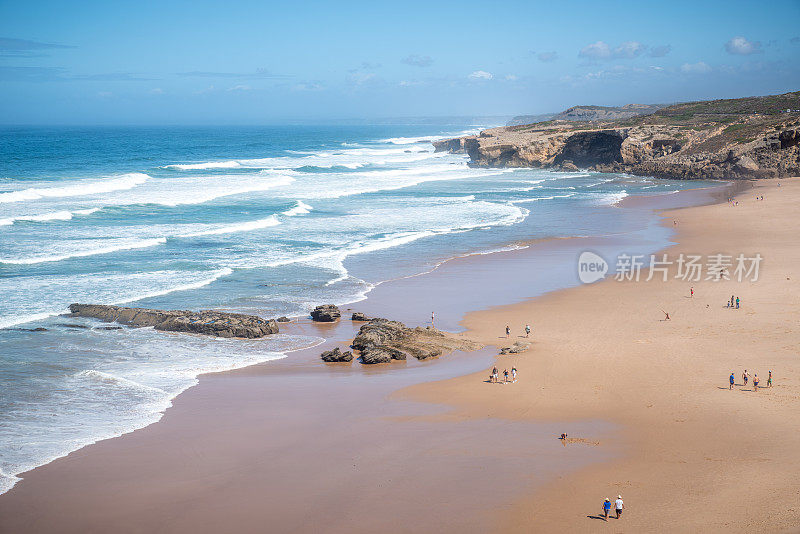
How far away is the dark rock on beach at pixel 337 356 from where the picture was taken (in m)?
20.8

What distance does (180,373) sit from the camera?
19.8m

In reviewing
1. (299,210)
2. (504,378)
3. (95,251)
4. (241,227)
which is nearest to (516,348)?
(504,378)

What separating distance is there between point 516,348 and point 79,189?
47754 millimetres

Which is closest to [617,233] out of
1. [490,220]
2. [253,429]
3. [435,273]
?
[490,220]

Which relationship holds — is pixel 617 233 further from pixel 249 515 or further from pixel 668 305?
pixel 249 515

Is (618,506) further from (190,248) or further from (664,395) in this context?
(190,248)

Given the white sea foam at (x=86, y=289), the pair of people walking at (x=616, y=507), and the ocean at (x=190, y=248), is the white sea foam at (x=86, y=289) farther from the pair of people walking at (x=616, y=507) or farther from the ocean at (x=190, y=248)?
the pair of people walking at (x=616, y=507)

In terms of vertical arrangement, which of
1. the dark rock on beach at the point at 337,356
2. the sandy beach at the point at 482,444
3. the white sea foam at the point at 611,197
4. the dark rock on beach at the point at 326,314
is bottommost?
the sandy beach at the point at 482,444

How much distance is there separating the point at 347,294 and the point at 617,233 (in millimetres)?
19853

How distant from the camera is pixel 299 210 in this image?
164 ft

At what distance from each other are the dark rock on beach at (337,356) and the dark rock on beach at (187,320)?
3095 mm

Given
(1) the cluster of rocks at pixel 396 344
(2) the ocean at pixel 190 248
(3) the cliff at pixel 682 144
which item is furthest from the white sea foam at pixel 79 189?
(3) the cliff at pixel 682 144

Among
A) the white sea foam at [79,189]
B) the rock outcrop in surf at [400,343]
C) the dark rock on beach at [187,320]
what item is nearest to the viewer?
the rock outcrop in surf at [400,343]

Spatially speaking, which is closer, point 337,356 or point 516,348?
point 337,356
